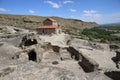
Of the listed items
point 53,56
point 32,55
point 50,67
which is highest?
point 50,67

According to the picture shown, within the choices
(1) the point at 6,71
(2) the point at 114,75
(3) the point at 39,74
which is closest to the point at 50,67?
(3) the point at 39,74

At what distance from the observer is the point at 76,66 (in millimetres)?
16328

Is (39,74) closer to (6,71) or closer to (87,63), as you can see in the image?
(6,71)

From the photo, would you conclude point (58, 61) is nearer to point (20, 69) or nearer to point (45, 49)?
point (45, 49)

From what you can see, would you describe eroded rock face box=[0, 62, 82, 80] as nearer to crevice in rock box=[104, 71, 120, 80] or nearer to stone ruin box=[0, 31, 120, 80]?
crevice in rock box=[104, 71, 120, 80]

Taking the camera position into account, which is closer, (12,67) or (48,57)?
(12,67)

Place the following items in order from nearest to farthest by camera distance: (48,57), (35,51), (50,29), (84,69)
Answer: (84,69) < (35,51) < (48,57) < (50,29)

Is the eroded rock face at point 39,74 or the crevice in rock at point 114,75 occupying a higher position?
the eroded rock face at point 39,74

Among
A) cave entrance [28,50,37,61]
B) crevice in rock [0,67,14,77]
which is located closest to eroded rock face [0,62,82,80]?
crevice in rock [0,67,14,77]

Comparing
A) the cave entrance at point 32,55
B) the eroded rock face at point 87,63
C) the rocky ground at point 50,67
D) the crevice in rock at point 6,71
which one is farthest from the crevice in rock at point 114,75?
the cave entrance at point 32,55

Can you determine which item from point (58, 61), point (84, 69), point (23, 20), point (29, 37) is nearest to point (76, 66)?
point (84, 69)

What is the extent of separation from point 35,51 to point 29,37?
4.92m

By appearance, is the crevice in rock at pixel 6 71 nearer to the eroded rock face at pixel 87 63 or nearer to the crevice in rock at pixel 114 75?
the eroded rock face at pixel 87 63

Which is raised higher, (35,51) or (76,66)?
(35,51)
